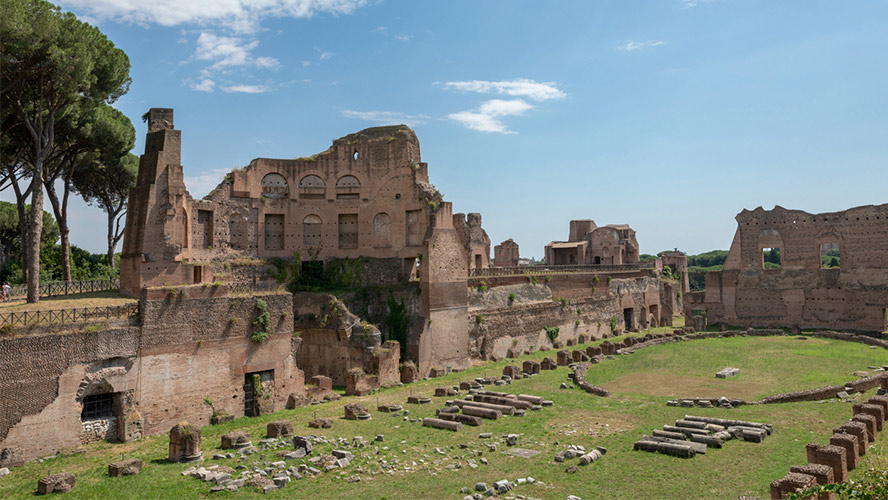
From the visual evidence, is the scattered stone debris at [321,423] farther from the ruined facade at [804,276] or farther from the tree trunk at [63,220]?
the ruined facade at [804,276]

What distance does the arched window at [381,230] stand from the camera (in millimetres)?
28562

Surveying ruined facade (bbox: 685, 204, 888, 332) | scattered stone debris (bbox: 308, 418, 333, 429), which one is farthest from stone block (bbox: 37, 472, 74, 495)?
ruined facade (bbox: 685, 204, 888, 332)

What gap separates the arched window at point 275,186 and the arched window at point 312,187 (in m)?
0.69

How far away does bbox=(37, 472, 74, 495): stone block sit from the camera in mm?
11352

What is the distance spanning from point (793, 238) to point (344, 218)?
26.1 m

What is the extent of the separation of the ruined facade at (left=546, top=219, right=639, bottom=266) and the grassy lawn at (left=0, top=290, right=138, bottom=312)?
37.5 metres

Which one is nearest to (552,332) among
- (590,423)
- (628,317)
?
(628,317)

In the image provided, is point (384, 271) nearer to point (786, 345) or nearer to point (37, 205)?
point (37, 205)

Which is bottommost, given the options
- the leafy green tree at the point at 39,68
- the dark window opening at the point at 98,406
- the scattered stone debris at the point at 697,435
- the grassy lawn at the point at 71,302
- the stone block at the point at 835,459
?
the scattered stone debris at the point at 697,435

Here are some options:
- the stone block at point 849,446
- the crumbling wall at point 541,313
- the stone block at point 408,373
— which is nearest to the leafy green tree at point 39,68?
the stone block at point 408,373

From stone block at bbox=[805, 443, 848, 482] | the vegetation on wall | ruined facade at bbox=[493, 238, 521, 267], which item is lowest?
stone block at bbox=[805, 443, 848, 482]

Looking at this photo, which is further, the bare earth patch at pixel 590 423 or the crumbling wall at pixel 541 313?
the crumbling wall at pixel 541 313

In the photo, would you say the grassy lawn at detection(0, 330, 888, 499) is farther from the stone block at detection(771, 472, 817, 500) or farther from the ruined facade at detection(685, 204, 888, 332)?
the ruined facade at detection(685, 204, 888, 332)

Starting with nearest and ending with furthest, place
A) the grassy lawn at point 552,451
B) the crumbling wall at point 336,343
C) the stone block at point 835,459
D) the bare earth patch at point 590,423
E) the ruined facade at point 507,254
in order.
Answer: the stone block at point 835,459
the grassy lawn at point 552,451
the bare earth patch at point 590,423
the crumbling wall at point 336,343
the ruined facade at point 507,254
